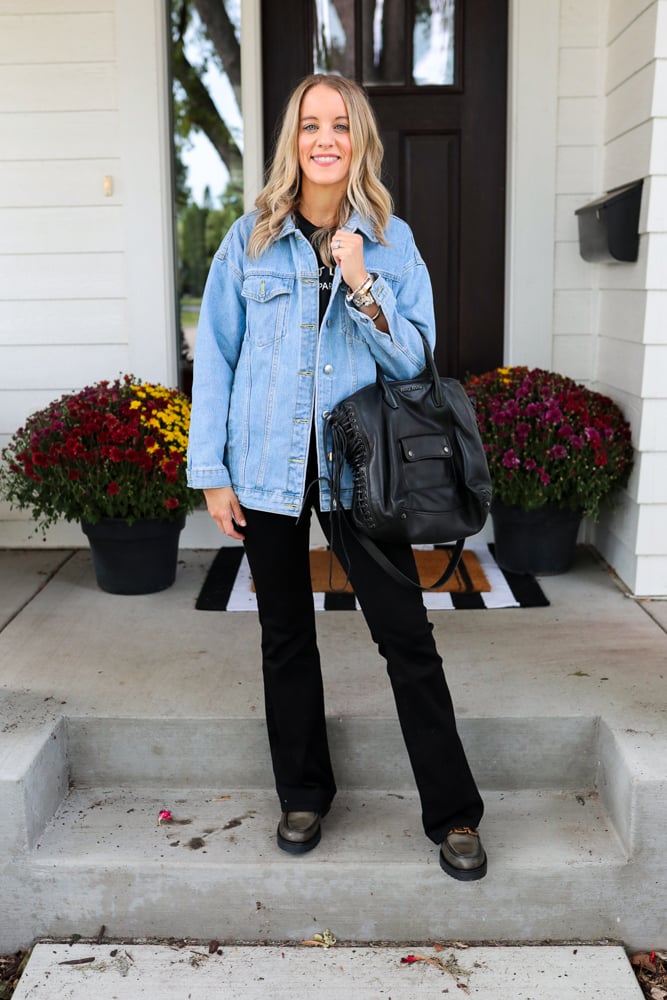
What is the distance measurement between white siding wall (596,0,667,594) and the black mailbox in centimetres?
4

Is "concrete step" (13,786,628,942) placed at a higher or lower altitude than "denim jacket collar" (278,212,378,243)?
lower

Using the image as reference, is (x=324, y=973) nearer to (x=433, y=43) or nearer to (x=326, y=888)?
(x=326, y=888)

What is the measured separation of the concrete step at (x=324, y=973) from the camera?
2127mm

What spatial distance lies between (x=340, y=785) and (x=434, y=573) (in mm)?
1307

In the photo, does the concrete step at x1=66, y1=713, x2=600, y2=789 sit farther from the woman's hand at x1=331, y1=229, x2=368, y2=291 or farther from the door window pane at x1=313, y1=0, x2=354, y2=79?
the door window pane at x1=313, y1=0, x2=354, y2=79

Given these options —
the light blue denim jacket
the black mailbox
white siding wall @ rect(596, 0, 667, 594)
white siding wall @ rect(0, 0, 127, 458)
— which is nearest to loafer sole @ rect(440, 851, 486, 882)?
the light blue denim jacket

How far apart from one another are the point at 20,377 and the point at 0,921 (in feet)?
7.60

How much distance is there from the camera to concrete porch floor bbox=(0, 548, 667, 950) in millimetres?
2316

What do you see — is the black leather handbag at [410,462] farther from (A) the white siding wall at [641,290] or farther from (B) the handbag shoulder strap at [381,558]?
(A) the white siding wall at [641,290]

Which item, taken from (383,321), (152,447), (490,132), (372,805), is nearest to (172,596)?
(152,447)

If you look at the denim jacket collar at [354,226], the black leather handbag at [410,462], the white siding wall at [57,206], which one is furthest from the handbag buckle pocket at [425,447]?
the white siding wall at [57,206]

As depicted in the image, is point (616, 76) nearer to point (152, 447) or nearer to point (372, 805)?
point (152, 447)

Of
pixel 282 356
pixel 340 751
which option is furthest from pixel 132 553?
pixel 282 356

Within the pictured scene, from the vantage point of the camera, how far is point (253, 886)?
91.2 inches
